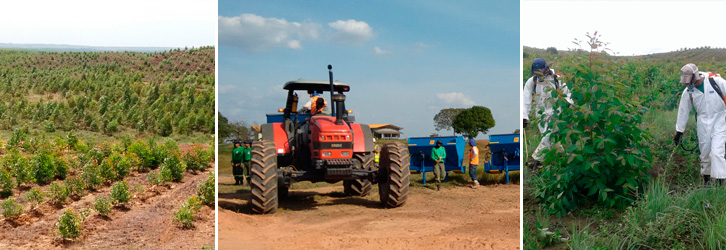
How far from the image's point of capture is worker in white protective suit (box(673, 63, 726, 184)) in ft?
17.3

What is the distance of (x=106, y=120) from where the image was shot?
53.1 ft

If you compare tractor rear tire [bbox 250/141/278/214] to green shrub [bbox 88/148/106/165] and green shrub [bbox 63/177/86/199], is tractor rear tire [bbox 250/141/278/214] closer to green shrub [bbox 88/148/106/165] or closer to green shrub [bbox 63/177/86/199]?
green shrub [bbox 63/177/86/199]

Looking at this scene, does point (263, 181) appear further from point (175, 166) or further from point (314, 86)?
point (175, 166)

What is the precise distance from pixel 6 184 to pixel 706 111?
32.7 feet

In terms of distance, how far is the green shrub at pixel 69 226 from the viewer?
254 inches

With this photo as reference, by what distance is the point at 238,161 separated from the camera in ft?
32.4

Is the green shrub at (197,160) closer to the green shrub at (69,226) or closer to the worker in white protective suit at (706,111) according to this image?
the green shrub at (69,226)

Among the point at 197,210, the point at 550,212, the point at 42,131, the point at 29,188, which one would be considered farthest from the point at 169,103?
the point at 550,212

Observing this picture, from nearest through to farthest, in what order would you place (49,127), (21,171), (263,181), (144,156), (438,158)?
(263,181) < (21,171) < (438,158) < (144,156) < (49,127)

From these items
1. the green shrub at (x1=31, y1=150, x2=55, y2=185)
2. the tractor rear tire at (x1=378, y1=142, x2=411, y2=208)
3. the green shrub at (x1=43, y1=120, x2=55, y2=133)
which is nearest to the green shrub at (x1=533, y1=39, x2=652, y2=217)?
the tractor rear tire at (x1=378, y1=142, x2=411, y2=208)

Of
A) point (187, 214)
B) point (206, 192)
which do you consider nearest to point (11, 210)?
point (187, 214)

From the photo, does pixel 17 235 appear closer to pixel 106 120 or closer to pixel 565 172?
pixel 565 172

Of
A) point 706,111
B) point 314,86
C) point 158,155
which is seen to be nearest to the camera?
point 706,111

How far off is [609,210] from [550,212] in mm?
483
